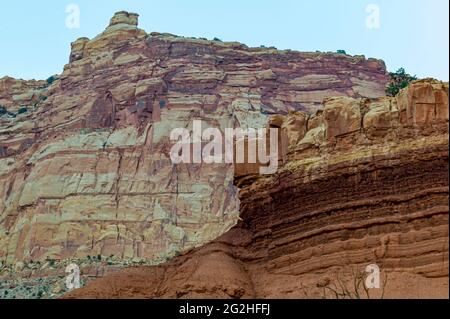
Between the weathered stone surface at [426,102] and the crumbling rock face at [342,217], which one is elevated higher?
the weathered stone surface at [426,102]

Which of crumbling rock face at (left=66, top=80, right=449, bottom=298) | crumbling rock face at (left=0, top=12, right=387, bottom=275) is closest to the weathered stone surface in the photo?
crumbling rock face at (left=66, top=80, right=449, bottom=298)

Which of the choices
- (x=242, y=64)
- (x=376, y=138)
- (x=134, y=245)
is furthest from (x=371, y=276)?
(x=242, y=64)

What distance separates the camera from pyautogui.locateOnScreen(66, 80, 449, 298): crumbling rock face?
2814cm

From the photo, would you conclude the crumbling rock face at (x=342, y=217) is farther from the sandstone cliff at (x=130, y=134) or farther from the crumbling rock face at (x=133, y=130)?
the crumbling rock face at (x=133, y=130)

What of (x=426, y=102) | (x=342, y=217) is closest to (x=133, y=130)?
(x=342, y=217)

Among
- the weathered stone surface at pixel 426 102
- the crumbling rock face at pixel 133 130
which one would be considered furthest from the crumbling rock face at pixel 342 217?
the crumbling rock face at pixel 133 130

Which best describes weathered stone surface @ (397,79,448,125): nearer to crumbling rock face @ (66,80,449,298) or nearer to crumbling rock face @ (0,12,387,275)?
crumbling rock face @ (66,80,449,298)

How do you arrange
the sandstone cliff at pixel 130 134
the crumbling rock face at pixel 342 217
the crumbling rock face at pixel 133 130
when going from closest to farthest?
the crumbling rock face at pixel 342 217 → the sandstone cliff at pixel 130 134 → the crumbling rock face at pixel 133 130

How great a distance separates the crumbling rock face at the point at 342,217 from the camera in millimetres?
28141

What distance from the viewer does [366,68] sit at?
143000mm

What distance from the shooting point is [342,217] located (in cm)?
3050

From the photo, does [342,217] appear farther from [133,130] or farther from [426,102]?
[133,130]

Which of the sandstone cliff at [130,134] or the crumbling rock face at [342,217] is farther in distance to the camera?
the sandstone cliff at [130,134]

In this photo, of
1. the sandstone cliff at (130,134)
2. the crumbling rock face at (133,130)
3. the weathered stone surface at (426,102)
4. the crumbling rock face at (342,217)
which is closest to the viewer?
the crumbling rock face at (342,217)
